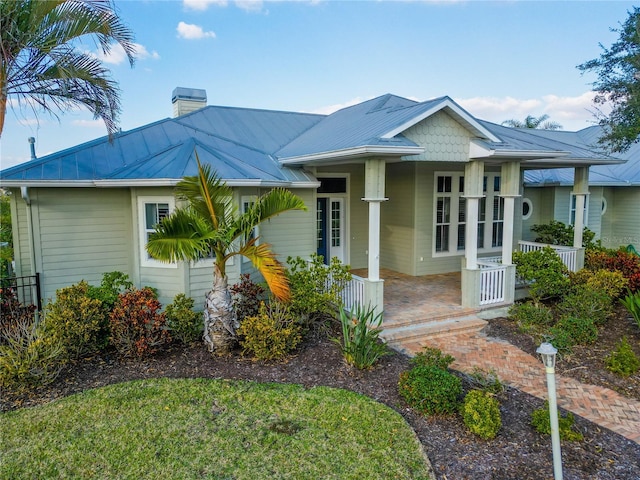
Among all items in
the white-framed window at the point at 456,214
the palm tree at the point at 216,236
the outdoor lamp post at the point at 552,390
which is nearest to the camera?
the outdoor lamp post at the point at 552,390

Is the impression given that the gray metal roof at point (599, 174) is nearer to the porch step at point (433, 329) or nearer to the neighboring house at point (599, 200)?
the neighboring house at point (599, 200)

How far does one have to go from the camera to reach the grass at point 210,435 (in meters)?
4.45

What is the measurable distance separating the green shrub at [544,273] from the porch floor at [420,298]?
1644 millimetres

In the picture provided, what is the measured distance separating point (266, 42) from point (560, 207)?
11.8 m

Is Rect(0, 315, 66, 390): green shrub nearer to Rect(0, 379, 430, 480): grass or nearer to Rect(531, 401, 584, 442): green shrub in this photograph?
Rect(0, 379, 430, 480): grass

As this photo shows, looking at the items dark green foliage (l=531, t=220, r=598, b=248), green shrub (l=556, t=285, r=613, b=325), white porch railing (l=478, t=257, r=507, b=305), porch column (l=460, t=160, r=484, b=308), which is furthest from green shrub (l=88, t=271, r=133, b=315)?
dark green foliage (l=531, t=220, r=598, b=248)

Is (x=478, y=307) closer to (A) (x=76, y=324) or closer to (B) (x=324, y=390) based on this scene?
(B) (x=324, y=390)

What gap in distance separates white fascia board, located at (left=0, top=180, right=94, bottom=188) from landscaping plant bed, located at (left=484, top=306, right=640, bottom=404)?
8.81 metres

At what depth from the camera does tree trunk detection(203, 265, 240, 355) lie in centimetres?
731

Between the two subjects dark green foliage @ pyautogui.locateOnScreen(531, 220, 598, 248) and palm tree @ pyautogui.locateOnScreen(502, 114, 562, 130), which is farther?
palm tree @ pyautogui.locateOnScreen(502, 114, 562, 130)

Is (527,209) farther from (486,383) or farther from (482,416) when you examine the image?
(482,416)

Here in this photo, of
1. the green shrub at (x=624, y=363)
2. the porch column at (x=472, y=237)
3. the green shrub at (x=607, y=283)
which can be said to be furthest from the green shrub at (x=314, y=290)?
the green shrub at (x=607, y=283)

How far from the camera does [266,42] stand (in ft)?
42.5

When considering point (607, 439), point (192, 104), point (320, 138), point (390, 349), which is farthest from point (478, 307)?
point (192, 104)
